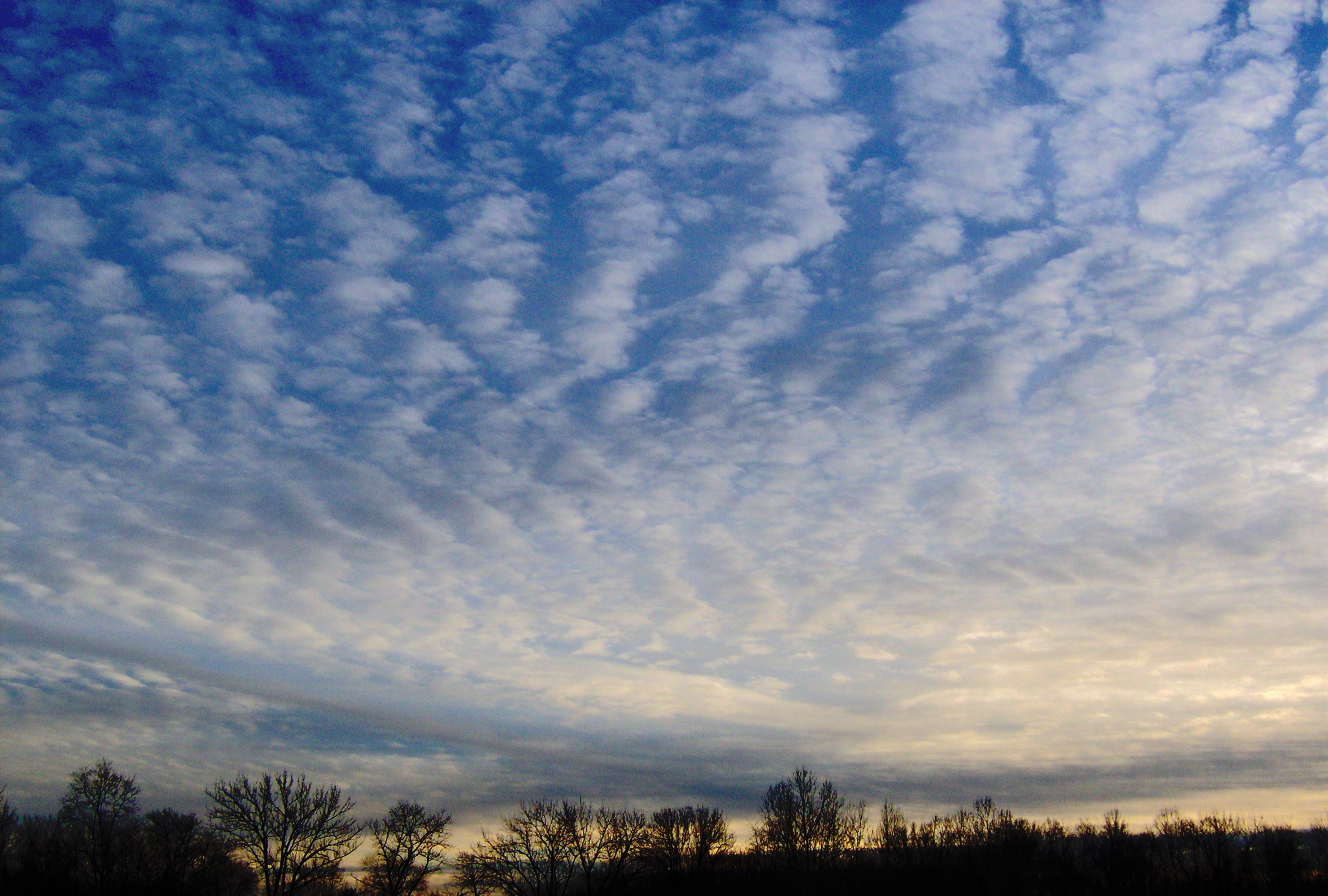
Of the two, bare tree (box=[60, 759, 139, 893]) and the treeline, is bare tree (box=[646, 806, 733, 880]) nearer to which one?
the treeline

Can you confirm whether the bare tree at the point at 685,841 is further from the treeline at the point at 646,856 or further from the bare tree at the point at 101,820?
the bare tree at the point at 101,820

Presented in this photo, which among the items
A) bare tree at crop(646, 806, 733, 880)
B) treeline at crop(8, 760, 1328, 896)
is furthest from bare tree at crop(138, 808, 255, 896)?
bare tree at crop(646, 806, 733, 880)

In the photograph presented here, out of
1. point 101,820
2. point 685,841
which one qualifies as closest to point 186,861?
point 101,820

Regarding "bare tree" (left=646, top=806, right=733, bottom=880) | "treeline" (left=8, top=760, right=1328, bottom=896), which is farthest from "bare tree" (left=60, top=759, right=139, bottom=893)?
"bare tree" (left=646, top=806, right=733, bottom=880)

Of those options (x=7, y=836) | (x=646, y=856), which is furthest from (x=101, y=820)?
(x=646, y=856)

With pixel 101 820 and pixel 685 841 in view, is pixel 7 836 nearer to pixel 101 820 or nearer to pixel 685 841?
pixel 101 820

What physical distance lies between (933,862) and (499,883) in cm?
5283

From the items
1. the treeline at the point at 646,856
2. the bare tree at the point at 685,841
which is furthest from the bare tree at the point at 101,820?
the bare tree at the point at 685,841

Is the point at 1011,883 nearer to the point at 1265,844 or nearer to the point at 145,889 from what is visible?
the point at 1265,844

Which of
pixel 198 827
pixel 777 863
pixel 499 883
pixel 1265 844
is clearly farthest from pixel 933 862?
pixel 198 827

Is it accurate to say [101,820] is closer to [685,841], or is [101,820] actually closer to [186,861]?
[186,861]

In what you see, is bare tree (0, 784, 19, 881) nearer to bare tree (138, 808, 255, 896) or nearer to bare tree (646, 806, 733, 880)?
bare tree (138, 808, 255, 896)

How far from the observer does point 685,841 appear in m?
104

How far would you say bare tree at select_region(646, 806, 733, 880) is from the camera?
9850 cm
